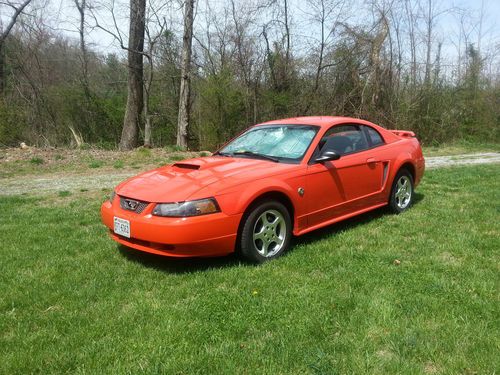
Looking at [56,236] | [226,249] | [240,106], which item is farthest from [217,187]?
[240,106]

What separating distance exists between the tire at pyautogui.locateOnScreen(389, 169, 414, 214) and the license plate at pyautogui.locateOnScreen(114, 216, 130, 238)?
356 cm

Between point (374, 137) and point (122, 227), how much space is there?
11.5 ft

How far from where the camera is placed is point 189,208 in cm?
404

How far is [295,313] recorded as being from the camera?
131 inches

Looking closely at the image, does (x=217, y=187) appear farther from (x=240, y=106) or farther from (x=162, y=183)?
(x=240, y=106)

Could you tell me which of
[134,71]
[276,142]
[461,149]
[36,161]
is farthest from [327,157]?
[461,149]

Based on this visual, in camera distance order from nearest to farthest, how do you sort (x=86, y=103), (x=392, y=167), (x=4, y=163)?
1. (x=392, y=167)
2. (x=4, y=163)
3. (x=86, y=103)

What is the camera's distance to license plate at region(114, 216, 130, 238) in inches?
167

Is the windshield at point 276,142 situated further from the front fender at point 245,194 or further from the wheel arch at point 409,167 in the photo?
the wheel arch at point 409,167

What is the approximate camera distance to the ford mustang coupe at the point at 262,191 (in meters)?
4.07

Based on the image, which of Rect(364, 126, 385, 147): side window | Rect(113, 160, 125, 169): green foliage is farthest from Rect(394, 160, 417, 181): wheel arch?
Rect(113, 160, 125, 169): green foliage

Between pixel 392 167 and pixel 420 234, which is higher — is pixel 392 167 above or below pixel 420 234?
above

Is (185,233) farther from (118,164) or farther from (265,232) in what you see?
(118,164)

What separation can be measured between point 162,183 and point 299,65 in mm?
16696
